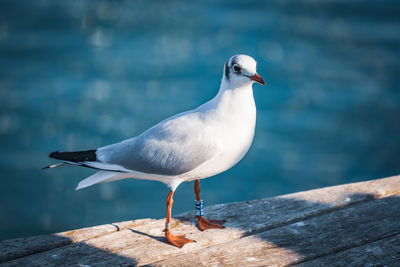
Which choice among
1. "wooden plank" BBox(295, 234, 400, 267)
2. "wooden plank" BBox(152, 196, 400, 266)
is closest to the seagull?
"wooden plank" BBox(152, 196, 400, 266)

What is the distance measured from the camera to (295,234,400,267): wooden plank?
2623 millimetres

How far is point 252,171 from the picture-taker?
762cm

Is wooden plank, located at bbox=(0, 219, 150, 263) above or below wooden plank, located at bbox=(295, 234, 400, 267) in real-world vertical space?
above

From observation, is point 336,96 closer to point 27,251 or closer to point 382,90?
point 382,90

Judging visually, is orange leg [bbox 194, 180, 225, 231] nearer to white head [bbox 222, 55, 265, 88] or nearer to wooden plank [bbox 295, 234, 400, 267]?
wooden plank [bbox 295, 234, 400, 267]

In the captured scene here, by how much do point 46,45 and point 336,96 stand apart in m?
5.53

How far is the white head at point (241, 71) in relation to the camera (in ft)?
9.88

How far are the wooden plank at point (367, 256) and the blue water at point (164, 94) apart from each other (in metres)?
4.36

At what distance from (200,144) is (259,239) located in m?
0.66

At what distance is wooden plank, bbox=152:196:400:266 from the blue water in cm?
400

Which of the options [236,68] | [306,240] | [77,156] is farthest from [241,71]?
[77,156]

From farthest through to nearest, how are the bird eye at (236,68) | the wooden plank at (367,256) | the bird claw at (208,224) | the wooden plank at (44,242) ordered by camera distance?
the bird claw at (208,224) < the bird eye at (236,68) < the wooden plank at (44,242) < the wooden plank at (367,256)

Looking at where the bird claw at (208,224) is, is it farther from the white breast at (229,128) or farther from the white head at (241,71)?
the white head at (241,71)

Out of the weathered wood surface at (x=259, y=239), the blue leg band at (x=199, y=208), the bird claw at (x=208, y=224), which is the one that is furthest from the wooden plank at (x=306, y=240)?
the blue leg band at (x=199, y=208)
